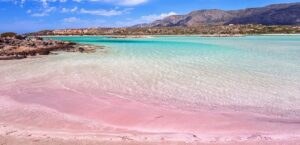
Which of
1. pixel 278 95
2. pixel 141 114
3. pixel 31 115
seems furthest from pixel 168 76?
pixel 31 115

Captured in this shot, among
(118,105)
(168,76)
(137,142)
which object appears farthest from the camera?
(168,76)

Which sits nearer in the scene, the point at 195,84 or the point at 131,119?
the point at 131,119

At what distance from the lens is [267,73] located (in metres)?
13.8

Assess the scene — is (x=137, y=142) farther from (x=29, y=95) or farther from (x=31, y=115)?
(x=29, y=95)

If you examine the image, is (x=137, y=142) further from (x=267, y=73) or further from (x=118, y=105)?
(x=267, y=73)

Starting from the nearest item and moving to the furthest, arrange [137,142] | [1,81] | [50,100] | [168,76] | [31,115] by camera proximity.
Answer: [137,142]
[31,115]
[50,100]
[1,81]
[168,76]

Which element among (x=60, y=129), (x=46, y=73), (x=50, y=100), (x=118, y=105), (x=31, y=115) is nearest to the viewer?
(x=60, y=129)

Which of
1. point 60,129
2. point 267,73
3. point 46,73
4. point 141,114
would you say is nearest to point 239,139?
point 141,114

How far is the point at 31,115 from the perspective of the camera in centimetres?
789

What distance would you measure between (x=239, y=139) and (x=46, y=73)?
10.5 meters

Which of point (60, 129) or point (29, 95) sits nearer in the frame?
point (60, 129)

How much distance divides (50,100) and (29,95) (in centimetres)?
95

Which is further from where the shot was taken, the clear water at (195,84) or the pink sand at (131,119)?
the clear water at (195,84)

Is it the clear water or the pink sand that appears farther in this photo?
the clear water
